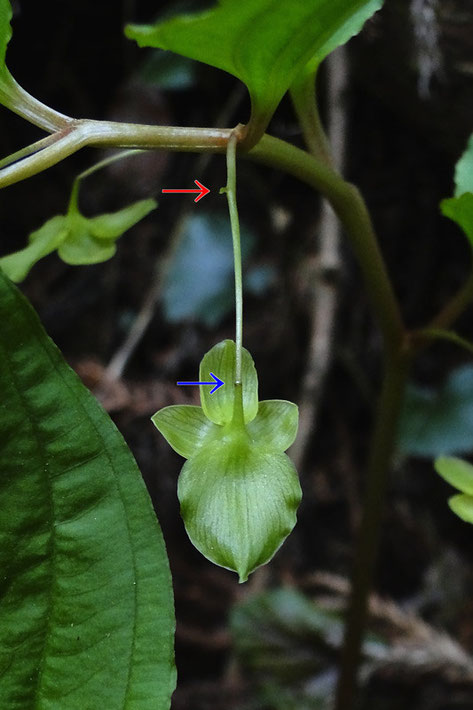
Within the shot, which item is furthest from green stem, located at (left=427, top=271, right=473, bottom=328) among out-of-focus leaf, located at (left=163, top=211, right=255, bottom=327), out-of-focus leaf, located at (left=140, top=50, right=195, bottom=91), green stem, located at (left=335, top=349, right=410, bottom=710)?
out-of-focus leaf, located at (left=140, top=50, right=195, bottom=91)

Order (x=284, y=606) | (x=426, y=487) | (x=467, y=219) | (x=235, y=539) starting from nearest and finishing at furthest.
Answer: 1. (x=235, y=539)
2. (x=467, y=219)
3. (x=284, y=606)
4. (x=426, y=487)

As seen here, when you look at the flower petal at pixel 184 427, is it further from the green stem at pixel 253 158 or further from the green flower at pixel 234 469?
the green stem at pixel 253 158

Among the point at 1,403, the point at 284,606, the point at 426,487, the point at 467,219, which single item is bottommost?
the point at 284,606

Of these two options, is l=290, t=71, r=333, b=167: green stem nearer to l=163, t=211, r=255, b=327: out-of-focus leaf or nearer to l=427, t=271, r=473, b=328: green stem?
l=427, t=271, r=473, b=328: green stem

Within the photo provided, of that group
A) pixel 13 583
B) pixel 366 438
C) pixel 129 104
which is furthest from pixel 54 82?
pixel 13 583

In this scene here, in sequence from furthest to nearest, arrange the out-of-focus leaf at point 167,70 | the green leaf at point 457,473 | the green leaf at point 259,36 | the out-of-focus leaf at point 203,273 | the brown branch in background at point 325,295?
the out-of-focus leaf at point 203,273 < the out-of-focus leaf at point 167,70 < the brown branch in background at point 325,295 < the green leaf at point 457,473 < the green leaf at point 259,36

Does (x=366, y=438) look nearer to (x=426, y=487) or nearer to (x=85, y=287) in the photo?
(x=426, y=487)

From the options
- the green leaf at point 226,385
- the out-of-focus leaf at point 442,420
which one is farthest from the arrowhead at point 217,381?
the out-of-focus leaf at point 442,420
